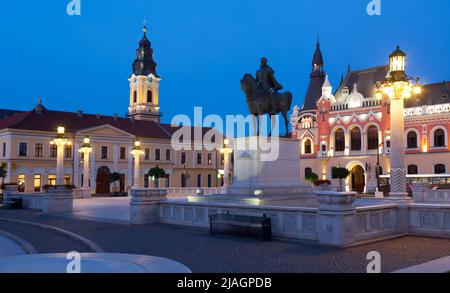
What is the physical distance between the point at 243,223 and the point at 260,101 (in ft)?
28.5

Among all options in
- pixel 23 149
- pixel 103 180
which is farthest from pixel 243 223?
pixel 103 180

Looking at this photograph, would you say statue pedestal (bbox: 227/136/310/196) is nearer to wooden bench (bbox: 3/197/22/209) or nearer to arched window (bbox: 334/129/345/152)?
wooden bench (bbox: 3/197/22/209)

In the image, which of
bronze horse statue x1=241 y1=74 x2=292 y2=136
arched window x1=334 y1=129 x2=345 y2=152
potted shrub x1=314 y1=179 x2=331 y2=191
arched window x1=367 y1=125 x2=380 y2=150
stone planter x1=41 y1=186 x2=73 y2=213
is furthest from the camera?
arched window x1=334 y1=129 x2=345 y2=152

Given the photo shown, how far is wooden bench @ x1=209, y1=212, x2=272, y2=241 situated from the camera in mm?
12374

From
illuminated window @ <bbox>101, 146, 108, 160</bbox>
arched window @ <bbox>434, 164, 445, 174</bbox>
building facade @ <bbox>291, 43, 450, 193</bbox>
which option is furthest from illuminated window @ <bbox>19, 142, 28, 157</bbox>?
arched window @ <bbox>434, 164, 445, 174</bbox>

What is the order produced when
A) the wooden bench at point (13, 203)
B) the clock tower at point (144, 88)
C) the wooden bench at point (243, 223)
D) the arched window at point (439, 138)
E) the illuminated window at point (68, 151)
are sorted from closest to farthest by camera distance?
the wooden bench at point (243, 223), the wooden bench at point (13, 203), the arched window at point (439, 138), the illuminated window at point (68, 151), the clock tower at point (144, 88)

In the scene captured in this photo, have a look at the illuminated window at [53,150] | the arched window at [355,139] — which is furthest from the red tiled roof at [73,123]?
the arched window at [355,139]

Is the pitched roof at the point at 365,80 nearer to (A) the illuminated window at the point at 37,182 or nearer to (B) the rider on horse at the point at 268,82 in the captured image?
(A) the illuminated window at the point at 37,182

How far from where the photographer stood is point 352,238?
37.1 ft

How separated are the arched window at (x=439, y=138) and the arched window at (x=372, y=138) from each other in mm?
6773

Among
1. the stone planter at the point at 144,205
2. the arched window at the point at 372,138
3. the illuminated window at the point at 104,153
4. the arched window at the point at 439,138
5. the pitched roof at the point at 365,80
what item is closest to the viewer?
the stone planter at the point at 144,205

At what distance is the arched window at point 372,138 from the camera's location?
5619 cm

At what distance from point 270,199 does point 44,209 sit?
40.7 ft

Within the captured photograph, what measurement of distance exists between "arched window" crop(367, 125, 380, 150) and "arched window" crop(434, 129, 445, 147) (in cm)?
677
